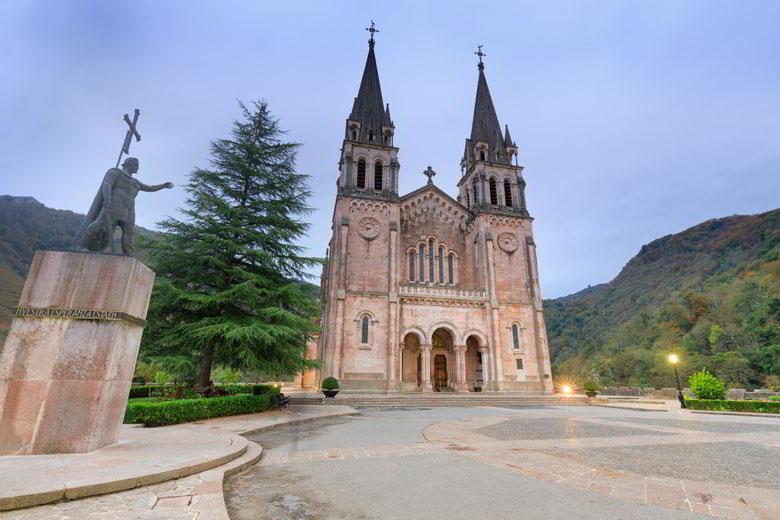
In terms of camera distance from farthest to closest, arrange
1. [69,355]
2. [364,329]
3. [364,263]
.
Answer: [364,263]
[364,329]
[69,355]

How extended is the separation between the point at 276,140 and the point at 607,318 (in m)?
78.1

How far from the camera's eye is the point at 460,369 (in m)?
26.4

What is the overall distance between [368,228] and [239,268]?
15467 mm

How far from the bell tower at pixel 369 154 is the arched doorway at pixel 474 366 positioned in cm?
1315

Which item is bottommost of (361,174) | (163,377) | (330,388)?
(330,388)

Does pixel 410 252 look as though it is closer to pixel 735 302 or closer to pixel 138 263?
pixel 138 263

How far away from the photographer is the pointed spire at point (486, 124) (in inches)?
1390

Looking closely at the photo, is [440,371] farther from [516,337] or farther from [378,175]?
[378,175]

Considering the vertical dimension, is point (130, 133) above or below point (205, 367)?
above

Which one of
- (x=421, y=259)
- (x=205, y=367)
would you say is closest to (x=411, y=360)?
(x=421, y=259)

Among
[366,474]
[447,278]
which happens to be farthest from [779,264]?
[366,474]

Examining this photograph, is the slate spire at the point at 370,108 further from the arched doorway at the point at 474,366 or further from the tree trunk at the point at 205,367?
the tree trunk at the point at 205,367

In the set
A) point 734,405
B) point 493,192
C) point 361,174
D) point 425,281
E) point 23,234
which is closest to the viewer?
point 734,405

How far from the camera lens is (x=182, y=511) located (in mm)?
3562
